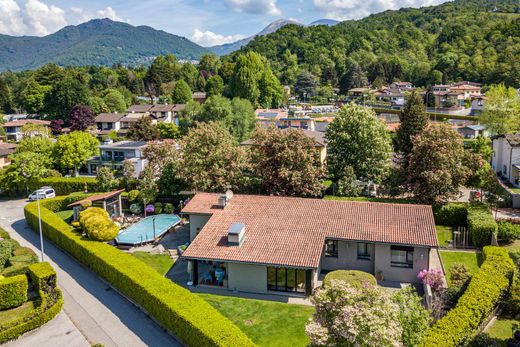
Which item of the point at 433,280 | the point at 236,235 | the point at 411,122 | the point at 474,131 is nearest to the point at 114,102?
the point at 411,122

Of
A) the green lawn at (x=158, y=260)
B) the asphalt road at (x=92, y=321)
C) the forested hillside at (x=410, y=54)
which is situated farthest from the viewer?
the forested hillside at (x=410, y=54)

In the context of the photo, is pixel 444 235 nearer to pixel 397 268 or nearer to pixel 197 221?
pixel 397 268

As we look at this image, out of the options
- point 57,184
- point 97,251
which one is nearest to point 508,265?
point 97,251

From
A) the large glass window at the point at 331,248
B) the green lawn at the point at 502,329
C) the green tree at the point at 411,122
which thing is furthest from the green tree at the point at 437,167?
the green tree at the point at 411,122

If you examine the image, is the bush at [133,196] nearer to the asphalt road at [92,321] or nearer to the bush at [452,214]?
the asphalt road at [92,321]

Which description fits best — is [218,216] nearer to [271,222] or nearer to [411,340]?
[271,222]

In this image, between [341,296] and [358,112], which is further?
[358,112]
